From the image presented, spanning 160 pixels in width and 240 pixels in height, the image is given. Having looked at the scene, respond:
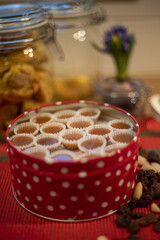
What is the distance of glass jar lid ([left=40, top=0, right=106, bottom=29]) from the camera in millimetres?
933

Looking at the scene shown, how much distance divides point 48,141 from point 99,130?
0.37 ft

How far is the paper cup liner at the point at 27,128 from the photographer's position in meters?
0.67

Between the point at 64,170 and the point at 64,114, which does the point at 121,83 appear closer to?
the point at 64,114

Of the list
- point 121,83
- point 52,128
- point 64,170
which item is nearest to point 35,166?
point 64,170

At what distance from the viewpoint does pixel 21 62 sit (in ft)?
2.59

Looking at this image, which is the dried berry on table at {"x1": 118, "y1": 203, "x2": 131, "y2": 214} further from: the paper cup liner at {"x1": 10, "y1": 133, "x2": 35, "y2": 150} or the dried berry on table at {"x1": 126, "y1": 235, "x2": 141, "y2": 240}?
the paper cup liner at {"x1": 10, "y1": 133, "x2": 35, "y2": 150}

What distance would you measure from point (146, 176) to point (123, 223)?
0.44 ft

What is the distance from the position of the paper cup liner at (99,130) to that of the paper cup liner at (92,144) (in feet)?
0.07

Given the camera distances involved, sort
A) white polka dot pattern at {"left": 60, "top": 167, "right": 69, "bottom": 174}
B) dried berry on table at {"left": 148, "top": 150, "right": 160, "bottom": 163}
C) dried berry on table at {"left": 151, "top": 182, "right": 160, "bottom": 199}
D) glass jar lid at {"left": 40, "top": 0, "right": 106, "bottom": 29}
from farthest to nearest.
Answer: glass jar lid at {"left": 40, "top": 0, "right": 106, "bottom": 29}, dried berry on table at {"left": 148, "top": 150, "right": 160, "bottom": 163}, dried berry on table at {"left": 151, "top": 182, "right": 160, "bottom": 199}, white polka dot pattern at {"left": 60, "top": 167, "right": 69, "bottom": 174}

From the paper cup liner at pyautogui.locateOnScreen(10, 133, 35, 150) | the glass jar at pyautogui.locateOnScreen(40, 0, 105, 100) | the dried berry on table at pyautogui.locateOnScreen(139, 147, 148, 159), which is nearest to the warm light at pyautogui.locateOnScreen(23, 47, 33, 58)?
the glass jar at pyautogui.locateOnScreen(40, 0, 105, 100)

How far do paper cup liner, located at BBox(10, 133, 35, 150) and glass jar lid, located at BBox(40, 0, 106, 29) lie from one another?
1.38 ft

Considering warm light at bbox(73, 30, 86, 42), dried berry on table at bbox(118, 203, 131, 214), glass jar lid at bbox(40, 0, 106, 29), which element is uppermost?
glass jar lid at bbox(40, 0, 106, 29)

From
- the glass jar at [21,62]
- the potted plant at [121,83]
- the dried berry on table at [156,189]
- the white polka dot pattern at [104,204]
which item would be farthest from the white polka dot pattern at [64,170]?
the potted plant at [121,83]

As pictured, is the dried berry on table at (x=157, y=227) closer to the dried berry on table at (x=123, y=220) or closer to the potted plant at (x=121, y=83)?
the dried berry on table at (x=123, y=220)
